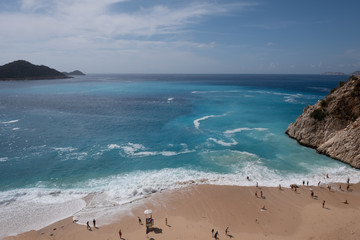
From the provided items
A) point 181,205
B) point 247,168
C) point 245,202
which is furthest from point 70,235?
point 247,168

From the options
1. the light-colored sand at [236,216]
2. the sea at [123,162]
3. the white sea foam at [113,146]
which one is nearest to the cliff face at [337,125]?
the sea at [123,162]

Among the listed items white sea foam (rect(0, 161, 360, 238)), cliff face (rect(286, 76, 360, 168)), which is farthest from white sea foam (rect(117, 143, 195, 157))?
cliff face (rect(286, 76, 360, 168))

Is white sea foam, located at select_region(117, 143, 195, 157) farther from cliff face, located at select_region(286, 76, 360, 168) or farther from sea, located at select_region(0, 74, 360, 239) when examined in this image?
cliff face, located at select_region(286, 76, 360, 168)

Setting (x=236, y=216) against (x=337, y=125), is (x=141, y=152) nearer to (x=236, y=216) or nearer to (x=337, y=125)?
(x=236, y=216)

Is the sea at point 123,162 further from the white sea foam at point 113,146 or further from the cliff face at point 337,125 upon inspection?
the cliff face at point 337,125

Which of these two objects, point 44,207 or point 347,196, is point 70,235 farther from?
point 347,196

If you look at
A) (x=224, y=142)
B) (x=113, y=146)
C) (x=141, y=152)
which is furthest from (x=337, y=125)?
(x=113, y=146)
